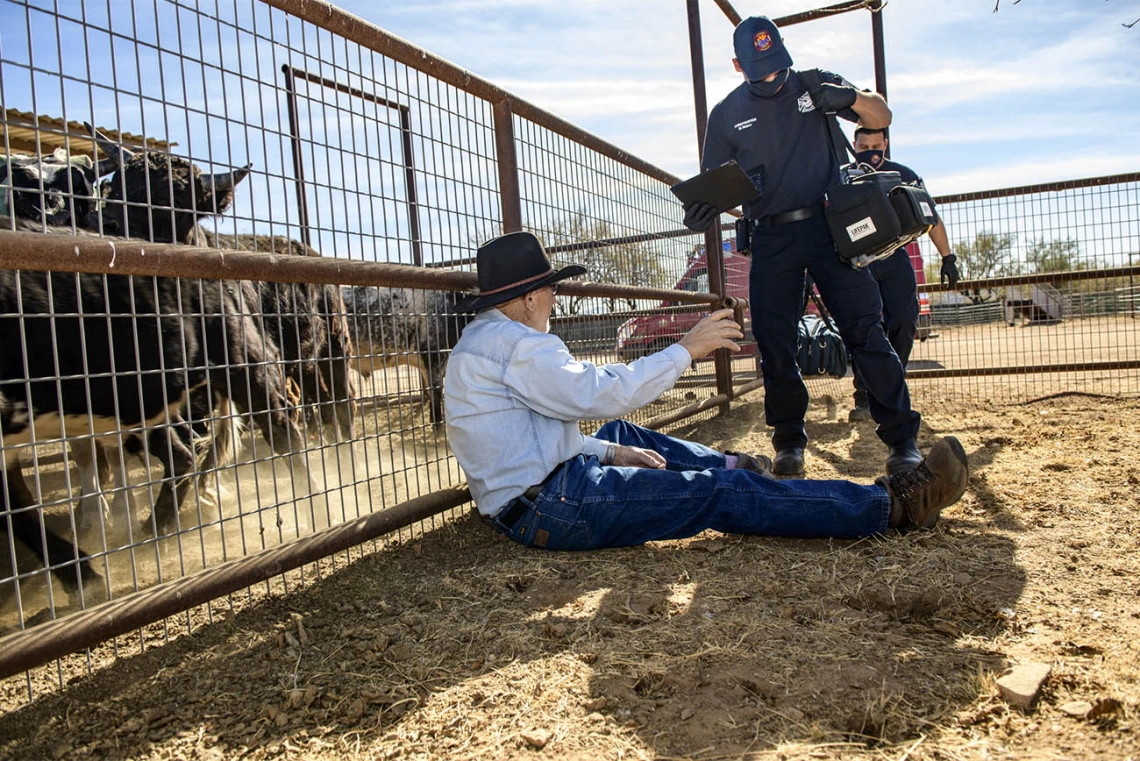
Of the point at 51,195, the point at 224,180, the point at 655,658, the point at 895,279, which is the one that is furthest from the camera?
the point at 895,279

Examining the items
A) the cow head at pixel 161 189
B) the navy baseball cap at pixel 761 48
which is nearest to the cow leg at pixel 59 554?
the cow head at pixel 161 189

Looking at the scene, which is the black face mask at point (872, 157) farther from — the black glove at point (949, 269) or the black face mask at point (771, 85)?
the black face mask at point (771, 85)

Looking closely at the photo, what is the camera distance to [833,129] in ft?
13.4

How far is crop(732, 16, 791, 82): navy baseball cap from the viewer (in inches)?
153

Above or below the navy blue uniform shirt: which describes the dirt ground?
below

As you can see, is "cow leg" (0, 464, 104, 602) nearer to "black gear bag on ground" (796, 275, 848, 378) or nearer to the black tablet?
the black tablet

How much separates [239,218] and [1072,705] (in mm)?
2485

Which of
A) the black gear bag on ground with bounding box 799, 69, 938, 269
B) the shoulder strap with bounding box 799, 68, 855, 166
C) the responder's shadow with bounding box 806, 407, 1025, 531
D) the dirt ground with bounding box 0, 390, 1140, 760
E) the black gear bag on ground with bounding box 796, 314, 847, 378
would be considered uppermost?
the shoulder strap with bounding box 799, 68, 855, 166

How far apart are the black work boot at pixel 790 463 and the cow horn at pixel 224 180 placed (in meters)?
2.86

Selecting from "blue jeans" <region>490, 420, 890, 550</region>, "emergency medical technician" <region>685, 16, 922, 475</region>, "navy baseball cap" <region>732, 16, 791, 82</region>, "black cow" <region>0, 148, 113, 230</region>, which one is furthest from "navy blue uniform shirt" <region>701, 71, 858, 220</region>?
"black cow" <region>0, 148, 113, 230</region>

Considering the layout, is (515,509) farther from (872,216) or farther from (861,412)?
(861,412)

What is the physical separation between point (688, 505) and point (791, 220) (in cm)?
180

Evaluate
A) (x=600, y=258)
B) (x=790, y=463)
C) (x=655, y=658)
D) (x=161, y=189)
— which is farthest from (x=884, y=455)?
(x=161, y=189)

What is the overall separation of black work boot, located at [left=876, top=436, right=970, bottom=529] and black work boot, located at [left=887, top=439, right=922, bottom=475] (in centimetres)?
88
